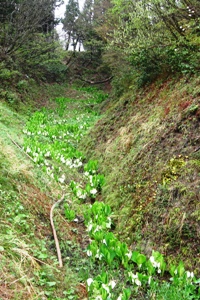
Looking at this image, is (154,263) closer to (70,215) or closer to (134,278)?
(134,278)

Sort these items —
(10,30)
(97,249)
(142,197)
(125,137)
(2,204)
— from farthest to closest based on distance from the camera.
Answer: (10,30) → (125,137) → (142,197) → (2,204) → (97,249)

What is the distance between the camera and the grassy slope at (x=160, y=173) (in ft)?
10.6

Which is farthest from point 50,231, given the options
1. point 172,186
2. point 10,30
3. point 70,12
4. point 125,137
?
point 70,12

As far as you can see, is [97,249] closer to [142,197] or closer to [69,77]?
[142,197]

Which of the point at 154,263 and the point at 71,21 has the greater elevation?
the point at 71,21

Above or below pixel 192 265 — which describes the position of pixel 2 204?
above

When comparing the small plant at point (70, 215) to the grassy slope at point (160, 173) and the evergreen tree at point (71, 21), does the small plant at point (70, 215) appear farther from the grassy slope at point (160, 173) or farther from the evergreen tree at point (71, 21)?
the evergreen tree at point (71, 21)

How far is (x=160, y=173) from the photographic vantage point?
4.14m

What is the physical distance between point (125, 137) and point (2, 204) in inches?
139

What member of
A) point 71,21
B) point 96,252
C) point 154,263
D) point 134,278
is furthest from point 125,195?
point 71,21

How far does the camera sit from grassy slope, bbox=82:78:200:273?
10.6 ft

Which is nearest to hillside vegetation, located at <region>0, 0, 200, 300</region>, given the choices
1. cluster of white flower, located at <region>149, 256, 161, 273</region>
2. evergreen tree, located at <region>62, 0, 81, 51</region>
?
cluster of white flower, located at <region>149, 256, 161, 273</region>

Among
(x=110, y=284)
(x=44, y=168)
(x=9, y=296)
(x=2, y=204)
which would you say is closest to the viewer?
(x=9, y=296)

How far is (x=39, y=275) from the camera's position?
9.11 feet
